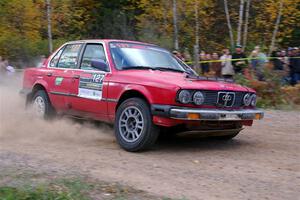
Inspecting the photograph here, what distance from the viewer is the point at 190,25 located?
26375 millimetres

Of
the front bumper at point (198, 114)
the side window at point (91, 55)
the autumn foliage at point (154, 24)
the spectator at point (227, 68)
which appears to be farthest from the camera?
the autumn foliage at point (154, 24)

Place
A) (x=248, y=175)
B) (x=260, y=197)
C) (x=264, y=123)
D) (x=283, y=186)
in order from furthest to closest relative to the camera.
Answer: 1. (x=264, y=123)
2. (x=248, y=175)
3. (x=283, y=186)
4. (x=260, y=197)

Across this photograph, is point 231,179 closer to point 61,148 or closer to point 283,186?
point 283,186

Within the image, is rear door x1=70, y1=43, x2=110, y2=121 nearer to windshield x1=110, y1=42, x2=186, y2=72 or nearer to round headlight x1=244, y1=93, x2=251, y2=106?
windshield x1=110, y1=42, x2=186, y2=72

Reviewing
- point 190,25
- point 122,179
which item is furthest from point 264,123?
point 190,25

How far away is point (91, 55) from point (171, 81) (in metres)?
1.90

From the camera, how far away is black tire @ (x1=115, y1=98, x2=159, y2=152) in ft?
23.5

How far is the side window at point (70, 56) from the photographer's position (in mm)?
8844

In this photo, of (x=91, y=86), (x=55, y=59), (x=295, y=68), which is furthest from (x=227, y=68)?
(x=91, y=86)

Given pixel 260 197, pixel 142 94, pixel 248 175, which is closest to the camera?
pixel 260 197

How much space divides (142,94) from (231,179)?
1.97 metres

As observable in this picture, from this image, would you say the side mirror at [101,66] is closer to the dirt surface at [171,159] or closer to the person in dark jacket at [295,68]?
the dirt surface at [171,159]

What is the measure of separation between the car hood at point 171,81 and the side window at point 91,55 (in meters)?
0.68

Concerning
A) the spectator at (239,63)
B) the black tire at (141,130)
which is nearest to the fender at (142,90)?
the black tire at (141,130)
